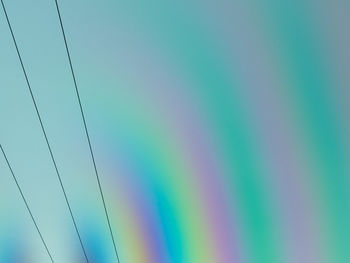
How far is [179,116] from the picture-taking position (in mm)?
944

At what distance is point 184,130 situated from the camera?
960 millimetres

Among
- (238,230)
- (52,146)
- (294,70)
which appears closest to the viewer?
(294,70)

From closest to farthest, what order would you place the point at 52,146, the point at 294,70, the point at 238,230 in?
the point at 294,70 < the point at 52,146 < the point at 238,230

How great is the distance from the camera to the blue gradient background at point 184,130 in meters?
0.82

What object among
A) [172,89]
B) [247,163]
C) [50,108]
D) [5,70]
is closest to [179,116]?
[172,89]

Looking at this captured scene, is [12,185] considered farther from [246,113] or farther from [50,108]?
[246,113]

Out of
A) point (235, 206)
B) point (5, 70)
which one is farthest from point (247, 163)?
point (5, 70)

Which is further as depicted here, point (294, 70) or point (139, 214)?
point (139, 214)

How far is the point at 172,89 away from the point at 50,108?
33cm

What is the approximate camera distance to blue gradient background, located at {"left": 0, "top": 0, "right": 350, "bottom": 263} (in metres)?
0.82

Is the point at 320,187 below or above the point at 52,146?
below

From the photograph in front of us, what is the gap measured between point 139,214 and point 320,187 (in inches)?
21.8

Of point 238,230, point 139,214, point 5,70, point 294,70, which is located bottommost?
point 238,230

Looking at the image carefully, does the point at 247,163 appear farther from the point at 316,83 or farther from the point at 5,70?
the point at 5,70
